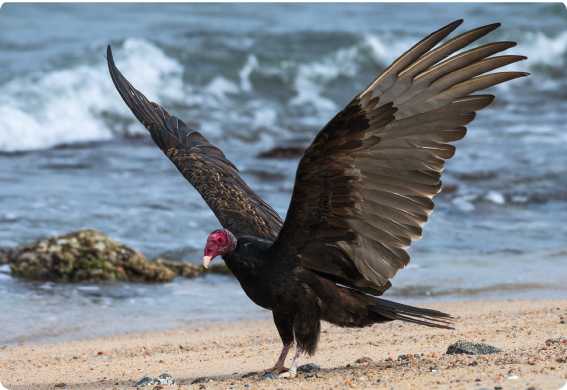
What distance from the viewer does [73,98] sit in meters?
13.3

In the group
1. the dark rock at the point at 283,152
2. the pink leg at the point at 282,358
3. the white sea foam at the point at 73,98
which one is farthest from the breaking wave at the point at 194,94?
the pink leg at the point at 282,358

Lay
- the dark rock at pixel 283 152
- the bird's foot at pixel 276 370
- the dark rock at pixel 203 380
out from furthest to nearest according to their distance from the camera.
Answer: the dark rock at pixel 283 152, the bird's foot at pixel 276 370, the dark rock at pixel 203 380

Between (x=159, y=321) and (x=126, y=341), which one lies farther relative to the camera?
(x=159, y=321)

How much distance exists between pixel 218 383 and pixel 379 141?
4.86 ft

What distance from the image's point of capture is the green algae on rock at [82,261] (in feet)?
20.1

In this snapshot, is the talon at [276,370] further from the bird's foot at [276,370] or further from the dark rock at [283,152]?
the dark rock at [283,152]

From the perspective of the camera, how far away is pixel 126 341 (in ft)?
16.1

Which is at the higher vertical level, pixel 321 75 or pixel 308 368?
pixel 321 75

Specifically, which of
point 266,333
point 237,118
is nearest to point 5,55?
point 237,118

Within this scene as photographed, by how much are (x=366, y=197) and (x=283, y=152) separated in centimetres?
784

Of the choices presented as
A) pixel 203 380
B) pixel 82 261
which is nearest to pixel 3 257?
pixel 82 261

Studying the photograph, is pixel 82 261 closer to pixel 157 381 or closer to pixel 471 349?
pixel 157 381

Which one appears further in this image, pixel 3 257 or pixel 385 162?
Answer: pixel 3 257

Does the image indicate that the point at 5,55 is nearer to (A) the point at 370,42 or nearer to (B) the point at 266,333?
(A) the point at 370,42
